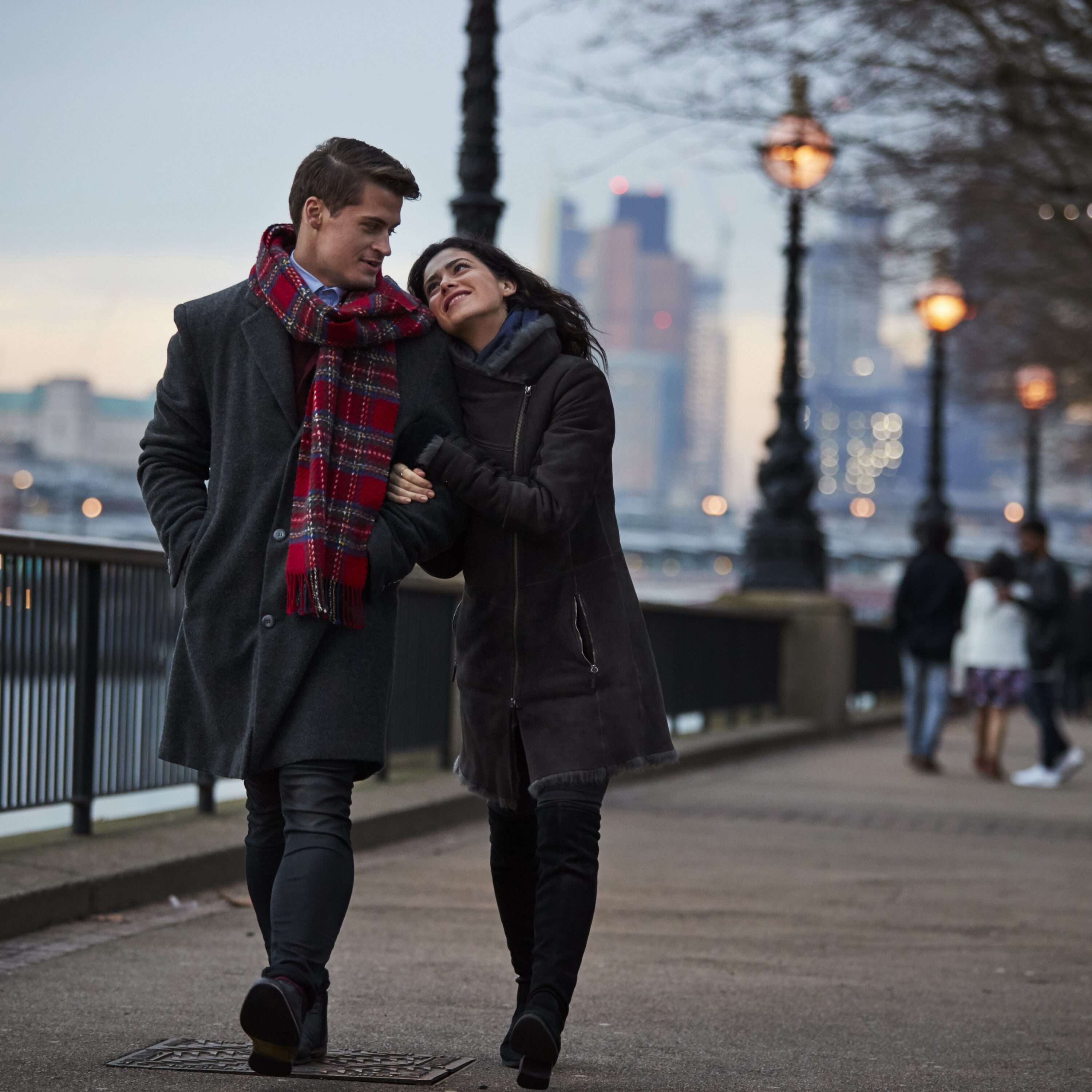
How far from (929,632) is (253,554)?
999cm

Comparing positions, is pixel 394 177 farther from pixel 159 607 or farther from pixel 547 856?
pixel 159 607

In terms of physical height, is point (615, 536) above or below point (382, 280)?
below

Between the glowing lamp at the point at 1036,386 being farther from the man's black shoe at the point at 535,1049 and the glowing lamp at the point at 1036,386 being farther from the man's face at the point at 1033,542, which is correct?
the man's black shoe at the point at 535,1049

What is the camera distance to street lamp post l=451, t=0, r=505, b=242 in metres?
9.05

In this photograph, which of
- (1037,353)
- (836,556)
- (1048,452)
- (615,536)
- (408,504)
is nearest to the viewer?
(408,504)

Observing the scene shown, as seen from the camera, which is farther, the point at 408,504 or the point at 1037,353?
the point at 1037,353

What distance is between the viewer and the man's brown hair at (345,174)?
11.3ft

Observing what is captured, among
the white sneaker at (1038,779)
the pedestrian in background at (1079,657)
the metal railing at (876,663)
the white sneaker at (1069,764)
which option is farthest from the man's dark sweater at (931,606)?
the pedestrian in background at (1079,657)

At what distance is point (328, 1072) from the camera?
3650 mm

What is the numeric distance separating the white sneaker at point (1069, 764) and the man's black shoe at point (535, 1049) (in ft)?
33.0

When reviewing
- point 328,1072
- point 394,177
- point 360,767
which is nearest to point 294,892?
point 360,767

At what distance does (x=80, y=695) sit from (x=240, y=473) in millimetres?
3043


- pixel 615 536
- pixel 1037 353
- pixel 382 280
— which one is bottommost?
pixel 615 536

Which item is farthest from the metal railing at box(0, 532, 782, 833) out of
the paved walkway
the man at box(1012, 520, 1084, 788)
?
the man at box(1012, 520, 1084, 788)
